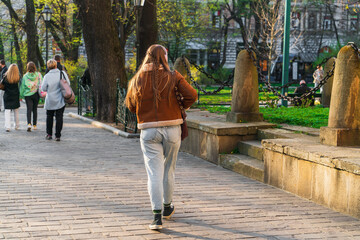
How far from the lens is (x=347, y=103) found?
7309 millimetres

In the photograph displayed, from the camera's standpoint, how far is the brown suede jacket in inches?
219

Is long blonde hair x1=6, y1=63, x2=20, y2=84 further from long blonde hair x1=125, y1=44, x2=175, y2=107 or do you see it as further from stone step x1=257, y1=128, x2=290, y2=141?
long blonde hair x1=125, y1=44, x2=175, y2=107

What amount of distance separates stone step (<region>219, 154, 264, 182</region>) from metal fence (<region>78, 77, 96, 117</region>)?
1034 cm

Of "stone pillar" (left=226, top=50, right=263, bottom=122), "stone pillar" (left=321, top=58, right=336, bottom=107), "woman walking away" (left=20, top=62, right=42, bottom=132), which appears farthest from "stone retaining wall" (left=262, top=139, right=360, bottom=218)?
"woman walking away" (left=20, top=62, right=42, bottom=132)

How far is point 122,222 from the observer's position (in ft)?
18.7

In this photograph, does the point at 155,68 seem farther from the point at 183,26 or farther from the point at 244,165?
the point at 183,26

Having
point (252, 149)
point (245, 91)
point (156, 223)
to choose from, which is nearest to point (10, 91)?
point (245, 91)

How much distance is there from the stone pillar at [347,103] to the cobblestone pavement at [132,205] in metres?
1.07

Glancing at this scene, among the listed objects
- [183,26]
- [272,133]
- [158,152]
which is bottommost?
[272,133]

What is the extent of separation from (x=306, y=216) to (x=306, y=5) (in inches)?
2145

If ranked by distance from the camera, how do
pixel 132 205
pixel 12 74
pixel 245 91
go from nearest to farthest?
pixel 132 205 → pixel 245 91 → pixel 12 74

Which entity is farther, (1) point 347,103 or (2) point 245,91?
(2) point 245,91

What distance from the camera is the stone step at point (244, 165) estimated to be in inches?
322

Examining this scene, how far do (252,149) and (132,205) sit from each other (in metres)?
3.15
